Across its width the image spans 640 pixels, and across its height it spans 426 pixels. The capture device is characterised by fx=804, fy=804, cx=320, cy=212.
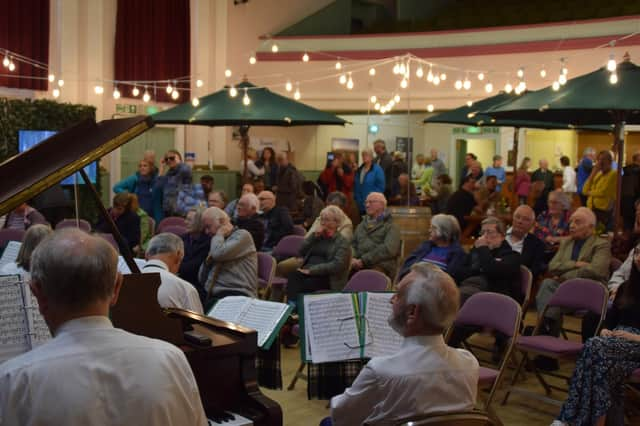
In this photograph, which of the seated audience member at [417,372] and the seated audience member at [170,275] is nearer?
the seated audience member at [417,372]

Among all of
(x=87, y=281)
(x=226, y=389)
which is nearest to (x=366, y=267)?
(x=226, y=389)

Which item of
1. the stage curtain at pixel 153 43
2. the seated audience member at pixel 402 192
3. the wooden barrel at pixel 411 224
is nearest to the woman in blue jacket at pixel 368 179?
the wooden barrel at pixel 411 224

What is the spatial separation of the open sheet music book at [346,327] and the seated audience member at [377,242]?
2674 millimetres

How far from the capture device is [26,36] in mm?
13797

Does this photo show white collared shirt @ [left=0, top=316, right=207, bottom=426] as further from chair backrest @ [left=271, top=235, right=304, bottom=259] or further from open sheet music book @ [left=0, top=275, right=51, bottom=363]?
chair backrest @ [left=271, top=235, right=304, bottom=259]

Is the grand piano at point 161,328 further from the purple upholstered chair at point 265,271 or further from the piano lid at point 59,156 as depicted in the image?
the purple upholstered chair at point 265,271

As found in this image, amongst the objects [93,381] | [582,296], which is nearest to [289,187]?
[582,296]

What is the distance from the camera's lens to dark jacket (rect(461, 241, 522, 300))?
5926 mm

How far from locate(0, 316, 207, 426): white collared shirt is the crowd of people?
0.01m

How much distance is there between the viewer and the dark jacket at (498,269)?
5.93 meters

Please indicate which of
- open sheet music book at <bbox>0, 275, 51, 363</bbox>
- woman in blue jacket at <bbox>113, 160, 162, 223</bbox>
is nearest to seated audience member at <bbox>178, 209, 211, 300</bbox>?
open sheet music book at <bbox>0, 275, 51, 363</bbox>

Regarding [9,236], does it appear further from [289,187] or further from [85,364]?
[85,364]

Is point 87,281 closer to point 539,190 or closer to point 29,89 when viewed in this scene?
point 539,190

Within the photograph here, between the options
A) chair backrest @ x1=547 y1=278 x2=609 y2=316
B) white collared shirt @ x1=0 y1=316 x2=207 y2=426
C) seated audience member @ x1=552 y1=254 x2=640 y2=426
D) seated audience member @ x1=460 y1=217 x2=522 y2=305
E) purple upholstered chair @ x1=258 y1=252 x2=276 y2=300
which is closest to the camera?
white collared shirt @ x1=0 y1=316 x2=207 y2=426
